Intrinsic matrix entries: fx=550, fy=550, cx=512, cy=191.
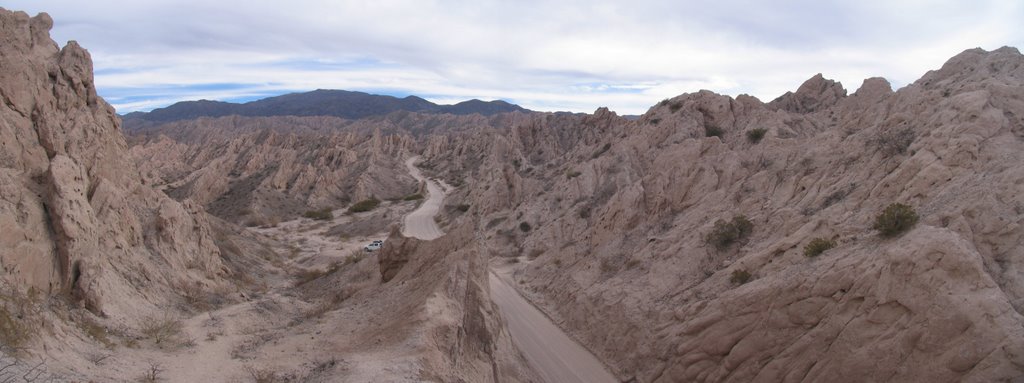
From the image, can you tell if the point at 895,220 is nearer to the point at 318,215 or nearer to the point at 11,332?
the point at 11,332

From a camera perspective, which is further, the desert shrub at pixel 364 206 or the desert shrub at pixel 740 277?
the desert shrub at pixel 364 206

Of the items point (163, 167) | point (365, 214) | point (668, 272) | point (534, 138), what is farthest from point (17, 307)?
point (163, 167)

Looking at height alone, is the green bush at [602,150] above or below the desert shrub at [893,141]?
below

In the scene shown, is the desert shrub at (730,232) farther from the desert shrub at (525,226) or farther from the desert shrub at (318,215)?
the desert shrub at (318,215)

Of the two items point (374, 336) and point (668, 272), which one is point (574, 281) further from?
point (374, 336)

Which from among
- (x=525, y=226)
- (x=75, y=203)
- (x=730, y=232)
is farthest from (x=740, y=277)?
(x=525, y=226)

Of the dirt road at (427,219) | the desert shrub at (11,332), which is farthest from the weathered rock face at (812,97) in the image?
the desert shrub at (11,332)
